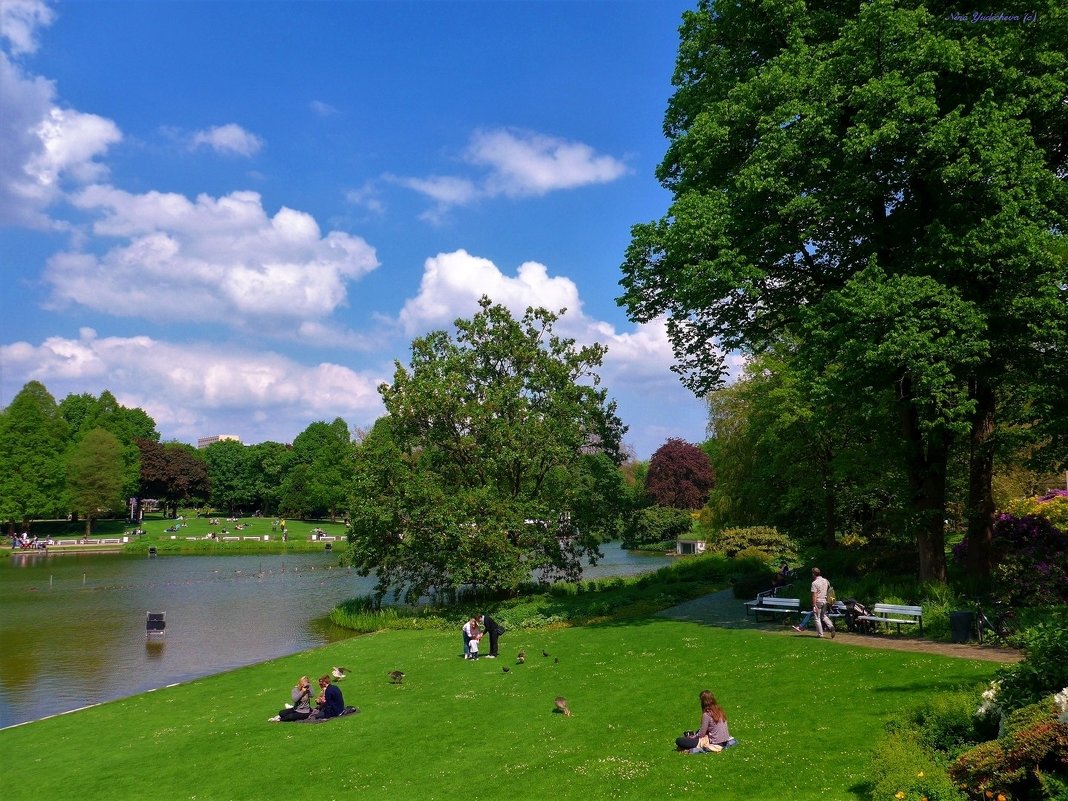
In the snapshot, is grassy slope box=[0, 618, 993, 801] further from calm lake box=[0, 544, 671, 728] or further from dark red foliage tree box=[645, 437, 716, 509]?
dark red foliage tree box=[645, 437, 716, 509]

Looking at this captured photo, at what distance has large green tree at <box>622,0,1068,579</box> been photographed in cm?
1888

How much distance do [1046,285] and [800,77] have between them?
8281 mm

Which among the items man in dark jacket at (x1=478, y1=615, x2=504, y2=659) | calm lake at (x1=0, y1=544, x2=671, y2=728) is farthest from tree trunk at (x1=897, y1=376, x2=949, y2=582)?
calm lake at (x1=0, y1=544, x2=671, y2=728)

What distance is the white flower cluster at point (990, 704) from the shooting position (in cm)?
1026

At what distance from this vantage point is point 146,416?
425 feet

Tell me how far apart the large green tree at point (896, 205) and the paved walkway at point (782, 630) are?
Answer: 4445 millimetres

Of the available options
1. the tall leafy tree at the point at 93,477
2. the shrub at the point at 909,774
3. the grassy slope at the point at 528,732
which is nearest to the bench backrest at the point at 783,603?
the grassy slope at the point at 528,732

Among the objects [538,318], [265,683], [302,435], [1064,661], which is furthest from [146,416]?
[1064,661]

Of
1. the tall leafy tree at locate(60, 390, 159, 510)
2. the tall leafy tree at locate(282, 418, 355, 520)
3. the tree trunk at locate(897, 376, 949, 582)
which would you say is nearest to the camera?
the tree trunk at locate(897, 376, 949, 582)

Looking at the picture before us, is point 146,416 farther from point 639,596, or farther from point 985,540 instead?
point 985,540

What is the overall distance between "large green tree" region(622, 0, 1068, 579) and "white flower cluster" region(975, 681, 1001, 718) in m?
9.45

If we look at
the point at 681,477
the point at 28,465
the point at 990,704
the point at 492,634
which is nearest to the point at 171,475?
the point at 28,465

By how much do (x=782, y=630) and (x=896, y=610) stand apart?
3441 mm

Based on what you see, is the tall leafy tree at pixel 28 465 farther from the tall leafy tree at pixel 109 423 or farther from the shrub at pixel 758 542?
the shrub at pixel 758 542
